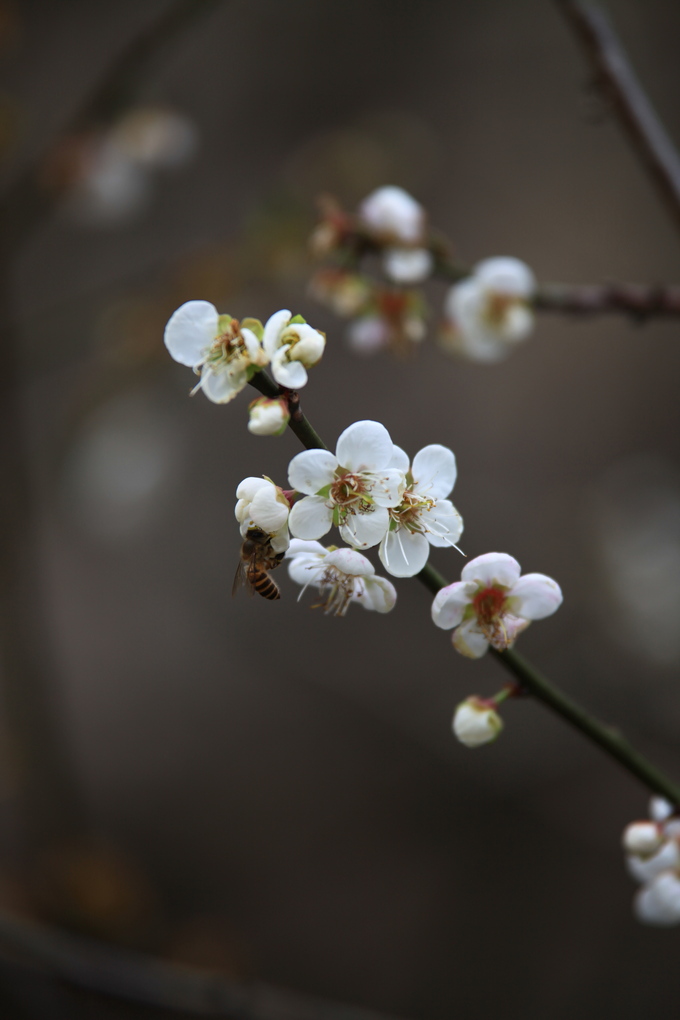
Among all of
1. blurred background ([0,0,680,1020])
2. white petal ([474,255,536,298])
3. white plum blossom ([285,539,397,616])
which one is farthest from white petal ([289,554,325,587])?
blurred background ([0,0,680,1020])

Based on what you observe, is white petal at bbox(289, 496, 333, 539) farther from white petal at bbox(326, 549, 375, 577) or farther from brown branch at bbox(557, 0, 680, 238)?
brown branch at bbox(557, 0, 680, 238)

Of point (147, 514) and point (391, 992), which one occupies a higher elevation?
point (147, 514)

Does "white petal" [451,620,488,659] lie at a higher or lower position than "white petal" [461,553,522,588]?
lower

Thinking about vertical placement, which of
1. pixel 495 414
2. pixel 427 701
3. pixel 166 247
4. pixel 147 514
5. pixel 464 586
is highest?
pixel 166 247

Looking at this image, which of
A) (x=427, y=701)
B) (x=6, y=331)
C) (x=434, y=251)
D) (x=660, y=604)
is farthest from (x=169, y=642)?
(x=434, y=251)

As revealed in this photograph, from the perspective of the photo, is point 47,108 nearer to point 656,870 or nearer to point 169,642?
point 169,642

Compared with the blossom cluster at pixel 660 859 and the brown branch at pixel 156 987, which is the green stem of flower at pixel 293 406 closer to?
the blossom cluster at pixel 660 859

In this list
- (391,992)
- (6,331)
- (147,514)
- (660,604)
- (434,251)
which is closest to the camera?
(434,251)
